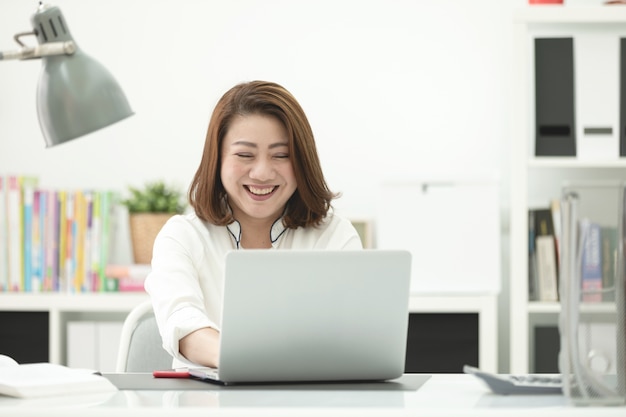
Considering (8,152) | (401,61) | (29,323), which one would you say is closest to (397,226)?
(401,61)

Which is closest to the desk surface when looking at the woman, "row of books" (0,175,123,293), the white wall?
the woman

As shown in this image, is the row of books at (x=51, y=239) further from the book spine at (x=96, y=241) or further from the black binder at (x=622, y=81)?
the black binder at (x=622, y=81)

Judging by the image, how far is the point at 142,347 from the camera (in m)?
1.84

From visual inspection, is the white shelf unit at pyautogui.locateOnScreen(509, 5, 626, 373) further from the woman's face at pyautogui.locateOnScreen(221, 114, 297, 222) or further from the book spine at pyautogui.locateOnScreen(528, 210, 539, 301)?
the woman's face at pyautogui.locateOnScreen(221, 114, 297, 222)

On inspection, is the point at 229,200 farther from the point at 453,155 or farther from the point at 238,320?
the point at 453,155

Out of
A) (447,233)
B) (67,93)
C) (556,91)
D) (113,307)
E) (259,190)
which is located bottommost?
(113,307)

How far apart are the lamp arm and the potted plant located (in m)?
Answer: 1.61

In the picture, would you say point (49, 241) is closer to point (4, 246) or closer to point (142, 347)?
point (4, 246)

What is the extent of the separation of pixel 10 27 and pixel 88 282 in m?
0.97

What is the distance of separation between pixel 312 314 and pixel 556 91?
1.80m

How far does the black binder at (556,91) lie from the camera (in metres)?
2.81

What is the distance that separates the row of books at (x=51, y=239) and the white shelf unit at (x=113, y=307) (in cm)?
7

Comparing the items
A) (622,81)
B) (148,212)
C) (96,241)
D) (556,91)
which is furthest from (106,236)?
(622,81)

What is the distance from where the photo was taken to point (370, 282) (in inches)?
49.8
